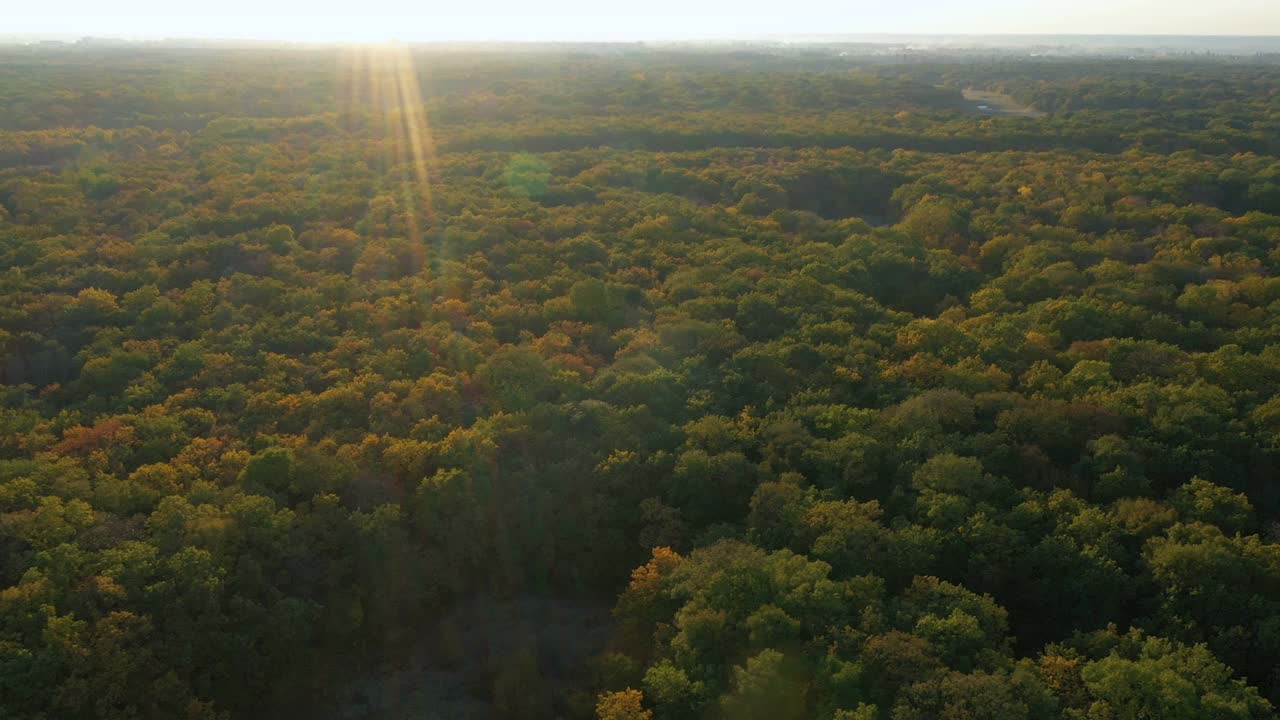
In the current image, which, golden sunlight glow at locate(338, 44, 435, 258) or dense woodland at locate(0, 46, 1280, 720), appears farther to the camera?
golden sunlight glow at locate(338, 44, 435, 258)

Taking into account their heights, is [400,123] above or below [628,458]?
above

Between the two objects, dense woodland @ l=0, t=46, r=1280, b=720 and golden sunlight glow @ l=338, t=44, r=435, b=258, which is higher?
golden sunlight glow @ l=338, t=44, r=435, b=258

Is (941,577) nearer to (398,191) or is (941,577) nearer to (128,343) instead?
(128,343)

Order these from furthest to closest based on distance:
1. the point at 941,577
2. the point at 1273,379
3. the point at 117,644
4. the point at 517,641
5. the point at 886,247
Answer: the point at 886,247, the point at 1273,379, the point at 517,641, the point at 941,577, the point at 117,644

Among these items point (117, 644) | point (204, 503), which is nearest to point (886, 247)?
point (204, 503)

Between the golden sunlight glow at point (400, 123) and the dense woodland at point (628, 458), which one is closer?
the dense woodland at point (628, 458)

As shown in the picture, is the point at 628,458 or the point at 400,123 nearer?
the point at 628,458

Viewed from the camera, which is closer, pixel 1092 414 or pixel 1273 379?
pixel 1092 414

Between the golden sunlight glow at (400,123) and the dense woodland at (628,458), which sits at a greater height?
the golden sunlight glow at (400,123)
